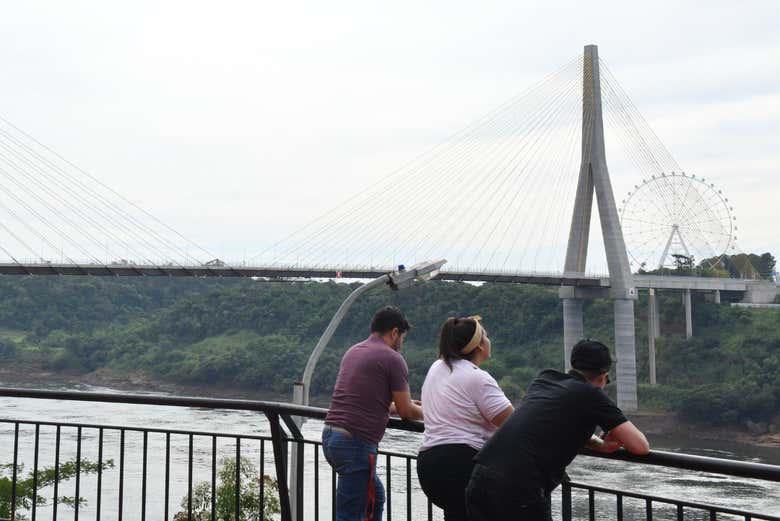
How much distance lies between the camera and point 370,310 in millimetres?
60094

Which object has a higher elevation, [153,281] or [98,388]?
[153,281]

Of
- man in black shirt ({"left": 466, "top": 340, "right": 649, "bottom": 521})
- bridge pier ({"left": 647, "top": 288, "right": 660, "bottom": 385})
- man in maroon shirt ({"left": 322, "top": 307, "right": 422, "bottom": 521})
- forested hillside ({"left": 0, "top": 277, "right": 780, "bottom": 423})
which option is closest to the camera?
man in black shirt ({"left": 466, "top": 340, "right": 649, "bottom": 521})

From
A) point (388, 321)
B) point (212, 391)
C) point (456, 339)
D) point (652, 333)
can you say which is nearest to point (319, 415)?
point (388, 321)

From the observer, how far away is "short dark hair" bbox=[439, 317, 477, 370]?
355 centimetres

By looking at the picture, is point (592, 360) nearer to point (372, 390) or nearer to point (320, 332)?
point (372, 390)

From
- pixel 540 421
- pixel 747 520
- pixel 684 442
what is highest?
pixel 540 421

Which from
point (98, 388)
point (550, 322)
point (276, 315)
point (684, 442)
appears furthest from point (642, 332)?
point (98, 388)

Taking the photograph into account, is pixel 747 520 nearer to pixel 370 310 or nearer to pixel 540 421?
pixel 540 421

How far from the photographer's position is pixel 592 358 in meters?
3.00

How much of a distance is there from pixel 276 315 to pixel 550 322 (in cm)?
1804

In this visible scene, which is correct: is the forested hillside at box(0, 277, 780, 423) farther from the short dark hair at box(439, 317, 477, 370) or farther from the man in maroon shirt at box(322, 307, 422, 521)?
the short dark hair at box(439, 317, 477, 370)

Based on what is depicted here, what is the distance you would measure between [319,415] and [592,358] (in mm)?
1429

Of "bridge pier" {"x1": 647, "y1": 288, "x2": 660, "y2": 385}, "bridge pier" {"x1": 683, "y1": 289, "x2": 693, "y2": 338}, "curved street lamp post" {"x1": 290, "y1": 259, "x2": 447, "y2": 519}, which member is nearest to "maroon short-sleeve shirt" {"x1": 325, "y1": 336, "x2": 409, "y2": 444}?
"curved street lamp post" {"x1": 290, "y1": 259, "x2": 447, "y2": 519}

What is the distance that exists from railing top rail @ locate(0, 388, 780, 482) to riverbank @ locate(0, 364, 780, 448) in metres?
43.2
